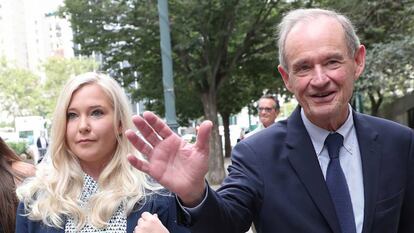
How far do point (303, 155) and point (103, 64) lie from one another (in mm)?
14926

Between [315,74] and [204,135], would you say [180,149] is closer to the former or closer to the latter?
[204,135]

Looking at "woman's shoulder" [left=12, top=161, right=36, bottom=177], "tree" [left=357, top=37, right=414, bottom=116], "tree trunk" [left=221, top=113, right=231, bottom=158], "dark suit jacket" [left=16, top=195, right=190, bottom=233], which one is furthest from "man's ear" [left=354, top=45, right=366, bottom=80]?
"tree trunk" [left=221, top=113, right=231, bottom=158]

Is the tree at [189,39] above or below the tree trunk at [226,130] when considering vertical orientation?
above

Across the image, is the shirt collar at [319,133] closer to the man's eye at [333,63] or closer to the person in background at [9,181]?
the man's eye at [333,63]

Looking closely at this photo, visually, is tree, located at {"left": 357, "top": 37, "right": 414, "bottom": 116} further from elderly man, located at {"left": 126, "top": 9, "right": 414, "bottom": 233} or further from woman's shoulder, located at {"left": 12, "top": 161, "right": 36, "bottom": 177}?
elderly man, located at {"left": 126, "top": 9, "right": 414, "bottom": 233}

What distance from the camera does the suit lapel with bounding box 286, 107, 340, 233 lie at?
193 cm

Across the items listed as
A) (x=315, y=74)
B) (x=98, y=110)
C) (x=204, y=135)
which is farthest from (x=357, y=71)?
(x=98, y=110)

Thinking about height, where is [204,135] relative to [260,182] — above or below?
above

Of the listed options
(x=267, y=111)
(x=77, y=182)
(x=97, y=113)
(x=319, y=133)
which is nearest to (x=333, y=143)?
(x=319, y=133)

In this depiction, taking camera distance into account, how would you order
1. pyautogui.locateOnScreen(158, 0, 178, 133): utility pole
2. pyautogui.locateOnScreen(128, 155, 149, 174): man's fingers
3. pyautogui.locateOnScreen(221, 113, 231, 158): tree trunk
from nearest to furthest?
pyautogui.locateOnScreen(128, 155, 149, 174): man's fingers, pyautogui.locateOnScreen(158, 0, 178, 133): utility pole, pyautogui.locateOnScreen(221, 113, 231, 158): tree trunk

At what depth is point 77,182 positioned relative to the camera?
261 centimetres

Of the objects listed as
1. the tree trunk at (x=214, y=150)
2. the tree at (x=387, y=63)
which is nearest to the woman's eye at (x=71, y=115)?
the tree at (x=387, y=63)

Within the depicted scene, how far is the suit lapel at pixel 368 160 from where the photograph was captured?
6.40 ft

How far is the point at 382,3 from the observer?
1236cm
